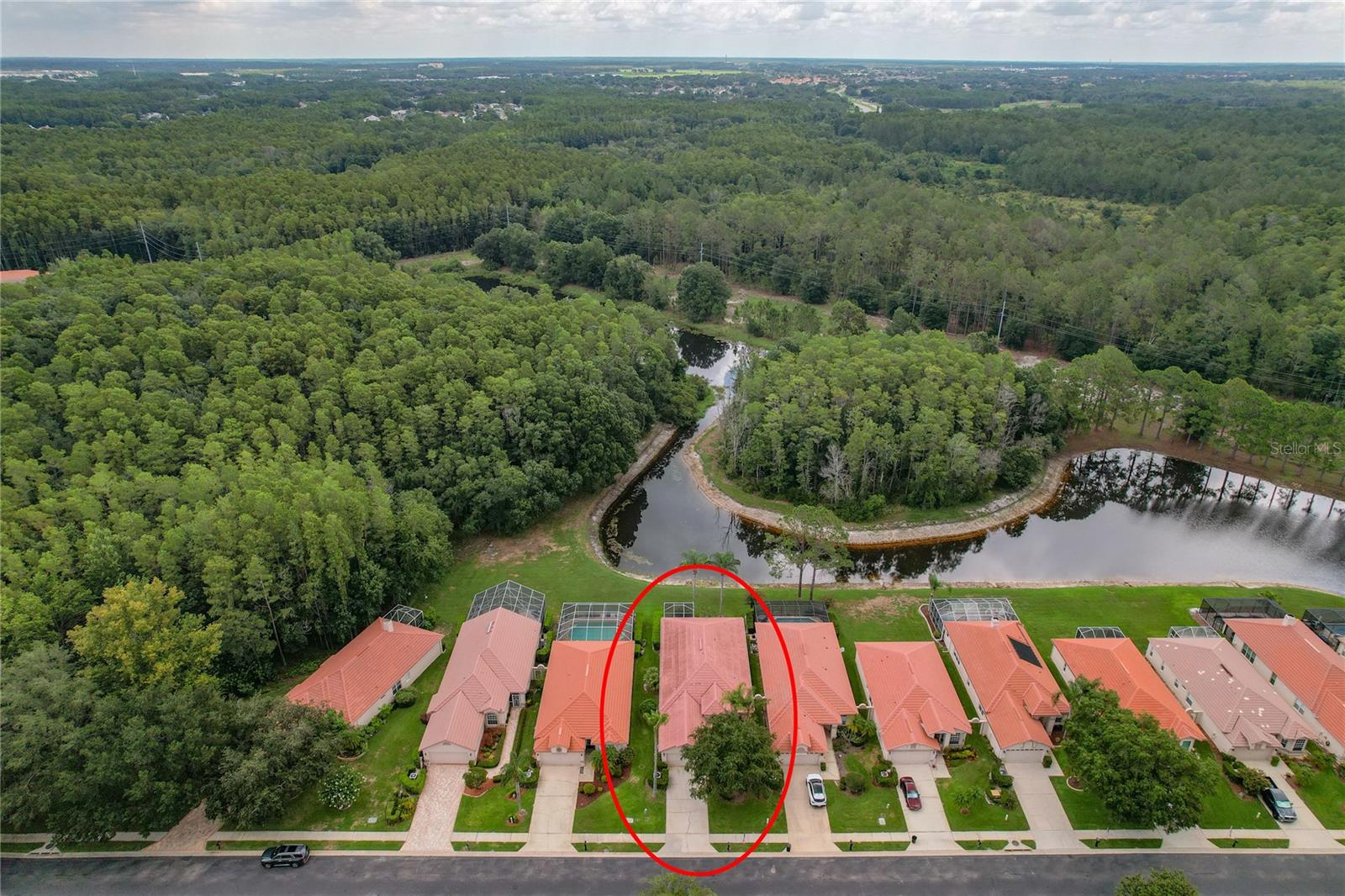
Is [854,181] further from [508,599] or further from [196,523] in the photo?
[196,523]

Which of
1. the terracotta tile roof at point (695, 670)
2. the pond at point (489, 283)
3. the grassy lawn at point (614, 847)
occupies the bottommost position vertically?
the grassy lawn at point (614, 847)

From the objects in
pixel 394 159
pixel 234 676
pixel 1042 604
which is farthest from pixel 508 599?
pixel 394 159

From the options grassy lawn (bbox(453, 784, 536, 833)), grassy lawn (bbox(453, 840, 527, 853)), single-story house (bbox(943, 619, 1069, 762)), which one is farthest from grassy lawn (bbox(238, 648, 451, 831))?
single-story house (bbox(943, 619, 1069, 762))

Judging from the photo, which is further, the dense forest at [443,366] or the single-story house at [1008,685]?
the single-story house at [1008,685]

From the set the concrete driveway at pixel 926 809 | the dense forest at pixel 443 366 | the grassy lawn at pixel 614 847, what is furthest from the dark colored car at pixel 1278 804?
the dense forest at pixel 443 366

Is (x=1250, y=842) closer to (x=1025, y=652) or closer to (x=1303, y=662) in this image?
(x=1025, y=652)

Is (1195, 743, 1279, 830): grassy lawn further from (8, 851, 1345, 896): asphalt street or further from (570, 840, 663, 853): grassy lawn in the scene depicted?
(570, 840, 663, 853): grassy lawn

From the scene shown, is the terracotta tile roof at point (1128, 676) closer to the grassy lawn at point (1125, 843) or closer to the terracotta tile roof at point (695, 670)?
the grassy lawn at point (1125, 843)

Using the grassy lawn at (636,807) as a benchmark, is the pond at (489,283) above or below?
above
